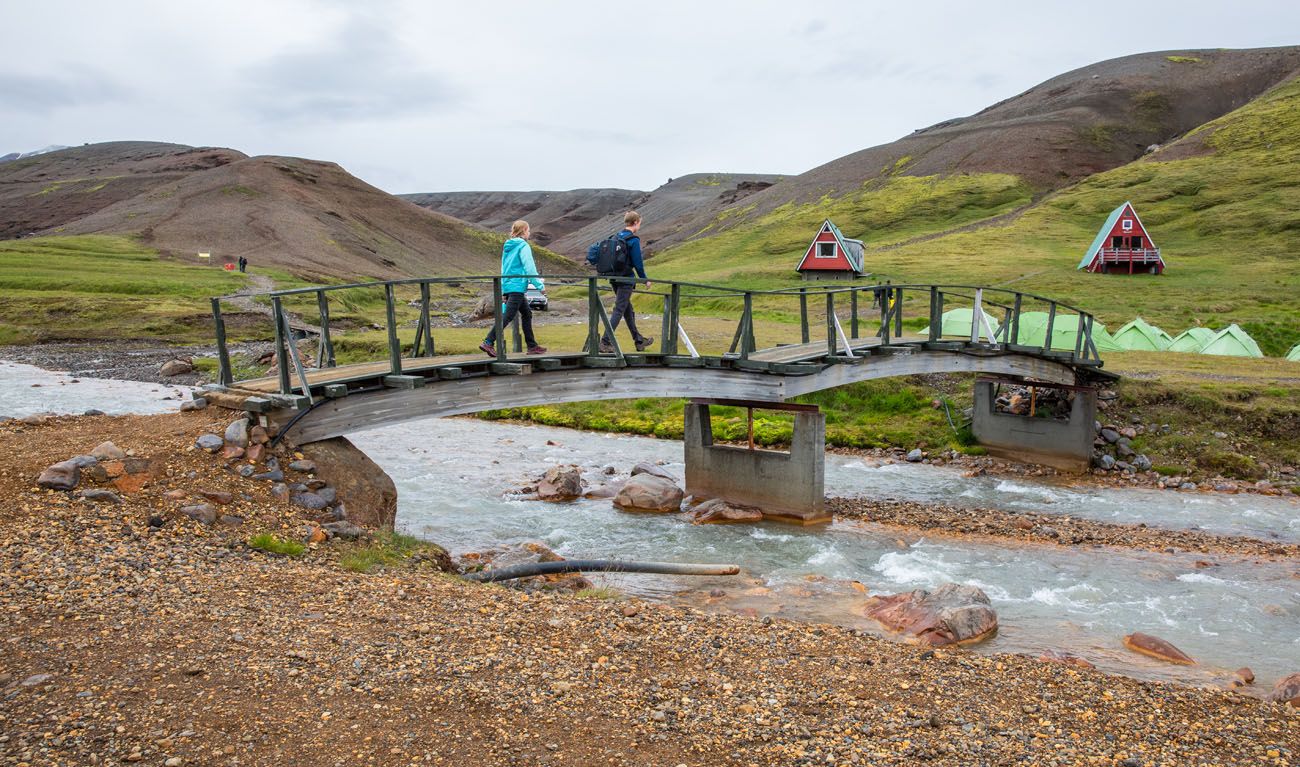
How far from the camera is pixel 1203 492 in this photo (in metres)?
24.0

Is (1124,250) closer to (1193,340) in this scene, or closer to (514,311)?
(1193,340)

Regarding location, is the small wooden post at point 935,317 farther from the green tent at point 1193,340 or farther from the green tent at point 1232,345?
the green tent at point 1193,340

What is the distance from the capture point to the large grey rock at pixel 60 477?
35.6 feet

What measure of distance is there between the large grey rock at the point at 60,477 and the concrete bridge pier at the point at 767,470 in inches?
517

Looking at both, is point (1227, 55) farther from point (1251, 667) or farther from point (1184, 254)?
point (1251, 667)

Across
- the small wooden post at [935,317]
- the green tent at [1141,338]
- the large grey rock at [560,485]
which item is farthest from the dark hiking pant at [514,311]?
the green tent at [1141,338]

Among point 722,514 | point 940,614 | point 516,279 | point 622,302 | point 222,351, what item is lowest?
point 722,514

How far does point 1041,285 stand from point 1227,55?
510 ft

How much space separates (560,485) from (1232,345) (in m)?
31.4

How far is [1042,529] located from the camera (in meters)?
19.8

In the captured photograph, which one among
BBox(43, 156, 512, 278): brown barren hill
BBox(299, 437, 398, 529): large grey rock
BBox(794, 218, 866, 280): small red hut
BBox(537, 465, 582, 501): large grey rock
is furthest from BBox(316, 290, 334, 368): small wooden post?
BBox(43, 156, 512, 278): brown barren hill

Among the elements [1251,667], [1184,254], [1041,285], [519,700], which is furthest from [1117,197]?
[519,700]

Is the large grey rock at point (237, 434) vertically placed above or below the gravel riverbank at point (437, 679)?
above

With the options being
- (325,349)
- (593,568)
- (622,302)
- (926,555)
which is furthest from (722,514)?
(325,349)
